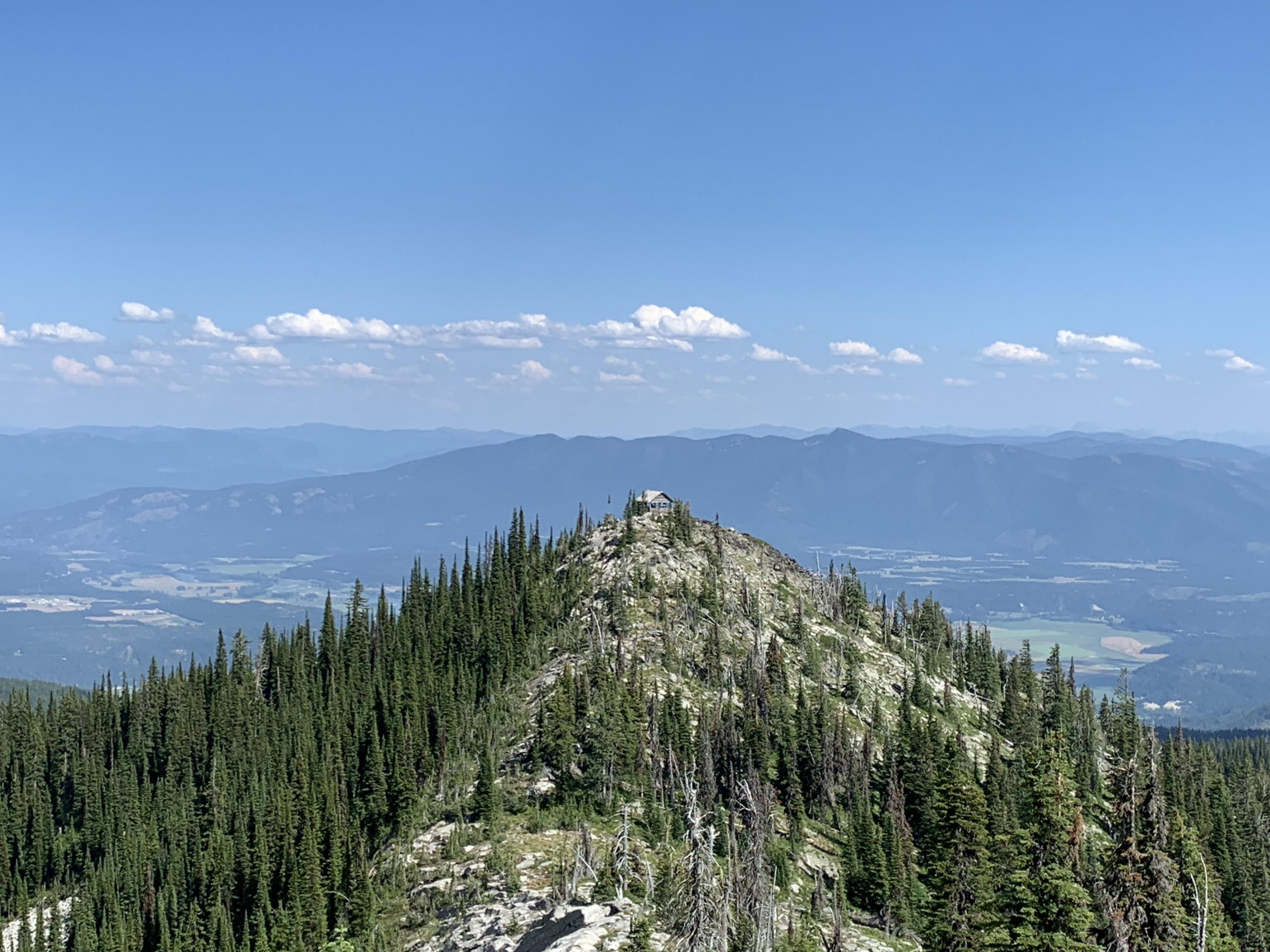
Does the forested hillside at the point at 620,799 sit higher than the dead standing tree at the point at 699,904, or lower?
lower

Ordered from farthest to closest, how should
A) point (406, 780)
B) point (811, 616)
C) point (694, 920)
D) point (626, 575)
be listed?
point (811, 616) → point (626, 575) → point (406, 780) → point (694, 920)

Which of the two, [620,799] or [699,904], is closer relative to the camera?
[699,904]

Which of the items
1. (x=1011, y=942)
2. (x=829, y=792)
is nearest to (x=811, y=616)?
(x=829, y=792)

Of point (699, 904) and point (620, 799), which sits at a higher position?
point (699, 904)

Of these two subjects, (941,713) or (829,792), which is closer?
(829,792)

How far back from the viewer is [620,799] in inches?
4764

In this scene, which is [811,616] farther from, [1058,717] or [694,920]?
[694,920]

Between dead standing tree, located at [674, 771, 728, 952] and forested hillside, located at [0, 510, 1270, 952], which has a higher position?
dead standing tree, located at [674, 771, 728, 952]

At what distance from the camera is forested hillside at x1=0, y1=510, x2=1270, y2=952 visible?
254 feet

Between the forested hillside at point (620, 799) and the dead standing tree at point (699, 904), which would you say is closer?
the dead standing tree at point (699, 904)

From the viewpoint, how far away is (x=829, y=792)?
133 metres

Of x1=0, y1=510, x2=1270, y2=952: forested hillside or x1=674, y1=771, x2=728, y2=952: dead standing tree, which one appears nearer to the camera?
x1=674, y1=771, x2=728, y2=952: dead standing tree

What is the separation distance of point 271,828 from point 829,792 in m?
72.7

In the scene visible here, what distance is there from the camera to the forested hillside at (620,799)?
77.4 m
